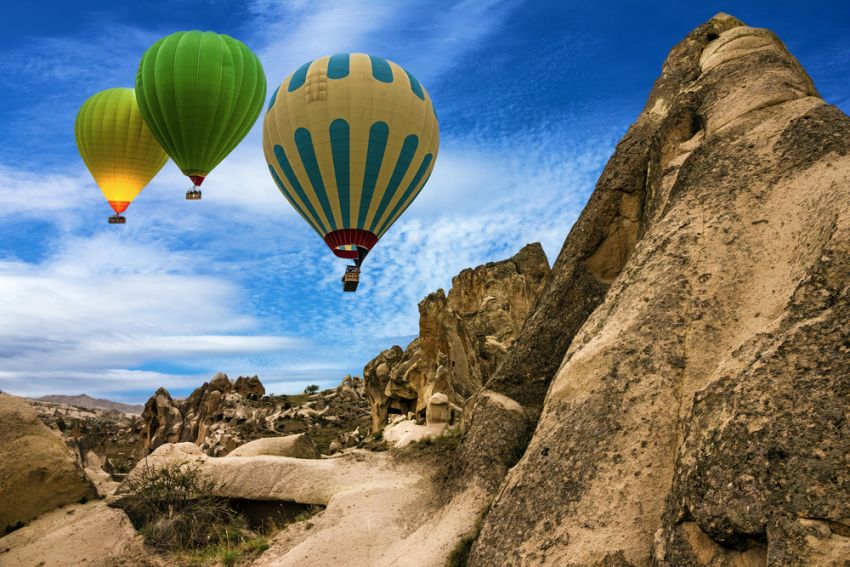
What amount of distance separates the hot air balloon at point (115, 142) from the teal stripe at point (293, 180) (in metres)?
15.4

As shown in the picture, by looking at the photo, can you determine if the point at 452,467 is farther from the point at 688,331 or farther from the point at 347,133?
the point at 347,133

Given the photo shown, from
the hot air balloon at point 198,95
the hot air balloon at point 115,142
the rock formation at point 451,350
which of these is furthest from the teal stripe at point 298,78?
the hot air balloon at point 115,142

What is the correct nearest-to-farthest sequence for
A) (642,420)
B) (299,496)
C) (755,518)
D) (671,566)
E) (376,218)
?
(755,518)
(671,566)
(642,420)
(299,496)
(376,218)

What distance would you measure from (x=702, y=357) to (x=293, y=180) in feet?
79.2

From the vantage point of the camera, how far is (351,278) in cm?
3112

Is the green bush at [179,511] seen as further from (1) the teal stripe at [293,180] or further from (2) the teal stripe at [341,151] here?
(1) the teal stripe at [293,180]

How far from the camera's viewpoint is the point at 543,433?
8.15 metres

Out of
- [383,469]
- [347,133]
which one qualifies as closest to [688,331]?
[383,469]

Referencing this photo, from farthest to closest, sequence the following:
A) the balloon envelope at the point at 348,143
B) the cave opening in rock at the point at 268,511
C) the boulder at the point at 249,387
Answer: the boulder at the point at 249,387 → the balloon envelope at the point at 348,143 → the cave opening in rock at the point at 268,511

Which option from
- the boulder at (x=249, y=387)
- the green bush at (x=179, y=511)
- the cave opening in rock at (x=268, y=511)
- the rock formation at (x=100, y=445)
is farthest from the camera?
the boulder at (x=249, y=387)

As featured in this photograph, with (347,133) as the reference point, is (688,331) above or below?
below

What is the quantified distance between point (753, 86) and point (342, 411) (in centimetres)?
Result: 5310

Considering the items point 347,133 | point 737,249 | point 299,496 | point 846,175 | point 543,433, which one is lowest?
point 299,496

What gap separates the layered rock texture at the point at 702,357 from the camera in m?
5.50
